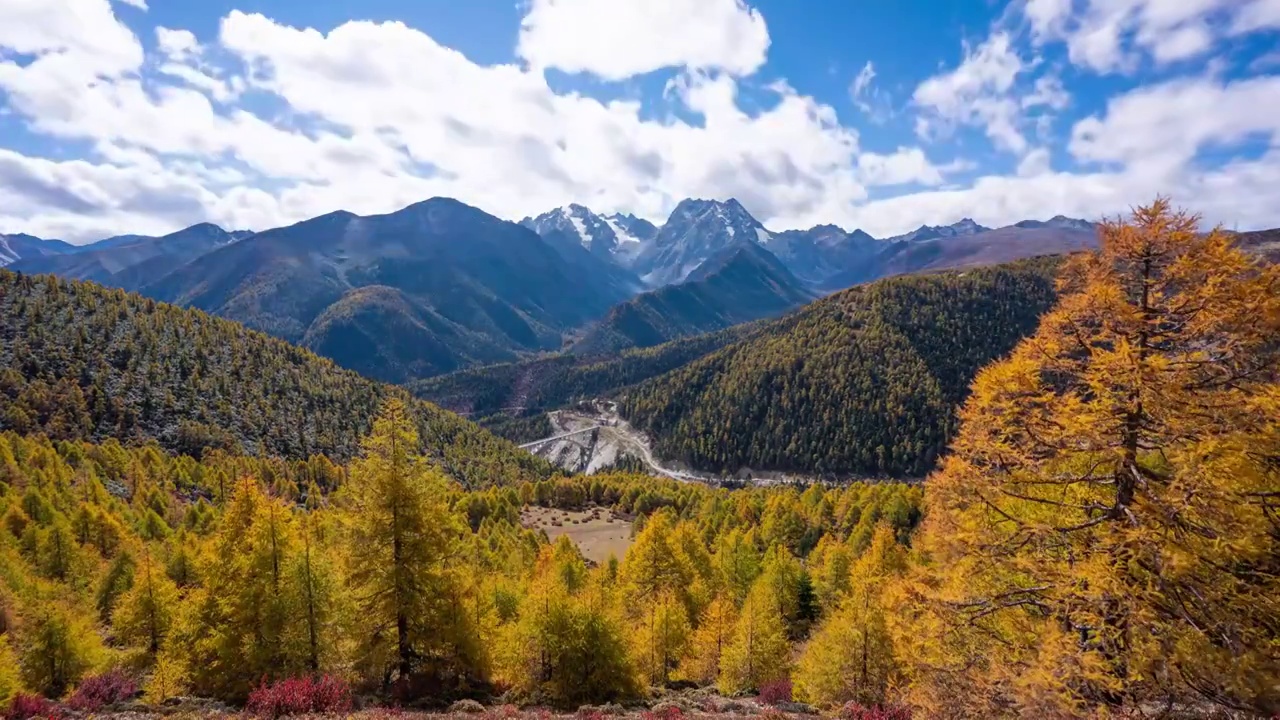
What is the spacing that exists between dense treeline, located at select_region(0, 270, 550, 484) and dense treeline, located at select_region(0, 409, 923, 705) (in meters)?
75.4

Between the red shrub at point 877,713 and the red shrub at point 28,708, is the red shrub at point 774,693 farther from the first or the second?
the red shrub at point 28,708

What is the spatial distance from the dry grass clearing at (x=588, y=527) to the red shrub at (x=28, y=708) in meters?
72.8

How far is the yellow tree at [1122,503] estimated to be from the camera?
10188 mm

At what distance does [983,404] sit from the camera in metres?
13.4

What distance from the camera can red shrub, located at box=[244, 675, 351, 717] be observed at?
19156 millimetres

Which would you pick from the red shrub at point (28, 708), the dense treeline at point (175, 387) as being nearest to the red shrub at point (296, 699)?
the red shrub at point (28, 708)

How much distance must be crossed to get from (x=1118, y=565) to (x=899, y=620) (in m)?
5.21

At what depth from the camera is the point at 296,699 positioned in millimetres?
19328

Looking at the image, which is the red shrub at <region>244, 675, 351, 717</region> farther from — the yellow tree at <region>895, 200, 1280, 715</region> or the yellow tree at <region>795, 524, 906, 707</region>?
the yellow tree at <region>795, 524, 906, 707</region>

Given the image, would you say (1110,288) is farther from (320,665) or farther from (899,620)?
(320,665)

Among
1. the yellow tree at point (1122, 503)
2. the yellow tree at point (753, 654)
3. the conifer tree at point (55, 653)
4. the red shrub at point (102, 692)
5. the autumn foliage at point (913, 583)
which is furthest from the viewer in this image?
the yellow tree at point (753, 654)

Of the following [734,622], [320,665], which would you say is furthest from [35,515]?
[734,622]

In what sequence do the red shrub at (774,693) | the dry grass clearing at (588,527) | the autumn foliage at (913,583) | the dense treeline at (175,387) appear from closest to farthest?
the autumn foliage at (913,583)
the red shrub at (774,693)
the dry grass clearing at (588,527)
the dense treeline at (175,387)

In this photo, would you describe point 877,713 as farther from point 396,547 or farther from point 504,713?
point 396,547
